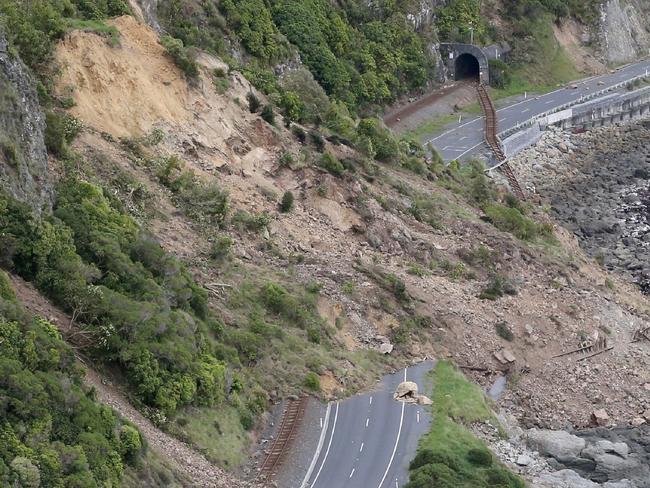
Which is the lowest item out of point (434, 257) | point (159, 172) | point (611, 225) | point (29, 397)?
point (29, 397)

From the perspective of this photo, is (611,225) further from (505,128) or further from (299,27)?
(299,27)

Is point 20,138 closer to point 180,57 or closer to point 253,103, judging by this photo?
point 180,57

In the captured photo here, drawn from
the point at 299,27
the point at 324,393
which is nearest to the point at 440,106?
the point at 299,27

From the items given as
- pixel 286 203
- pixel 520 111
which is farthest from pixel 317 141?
pixel 520 111

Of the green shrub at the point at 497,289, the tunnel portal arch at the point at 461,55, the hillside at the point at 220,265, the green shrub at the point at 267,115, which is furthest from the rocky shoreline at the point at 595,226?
the green shrub at the point at 267,115

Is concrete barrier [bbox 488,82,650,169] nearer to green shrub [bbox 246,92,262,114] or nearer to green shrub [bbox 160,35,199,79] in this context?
green shrub [bbox 246,92,262,114]

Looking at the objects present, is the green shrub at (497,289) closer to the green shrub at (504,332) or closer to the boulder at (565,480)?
the green shrub at (504,332)

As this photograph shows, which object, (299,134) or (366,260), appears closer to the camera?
(366,260)

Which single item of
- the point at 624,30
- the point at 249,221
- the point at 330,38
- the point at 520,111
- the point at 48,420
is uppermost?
the point at 624,30
